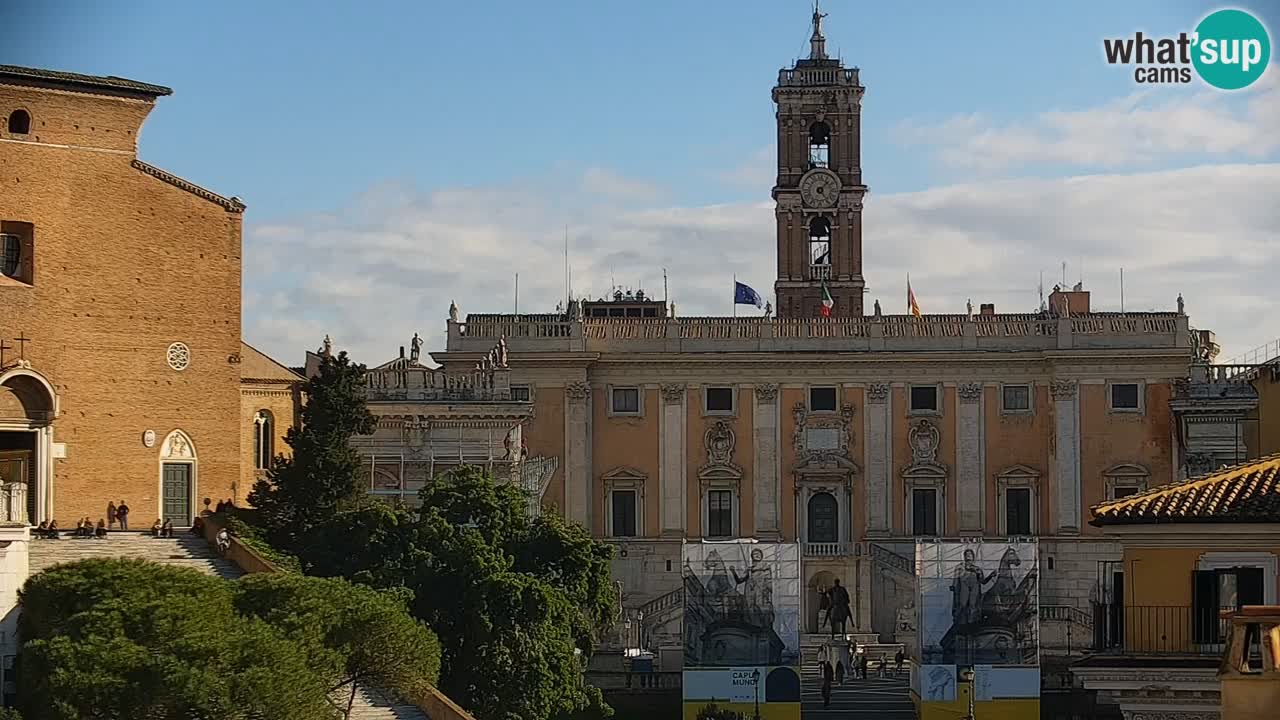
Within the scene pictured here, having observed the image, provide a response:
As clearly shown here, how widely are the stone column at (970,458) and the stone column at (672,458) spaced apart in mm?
7288

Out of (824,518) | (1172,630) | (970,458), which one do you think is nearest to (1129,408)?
(970,458)

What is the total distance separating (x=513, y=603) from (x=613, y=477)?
3294 centimetres

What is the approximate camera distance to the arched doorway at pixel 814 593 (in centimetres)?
7588

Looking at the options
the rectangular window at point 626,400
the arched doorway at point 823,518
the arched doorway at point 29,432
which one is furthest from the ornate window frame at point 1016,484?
the arched doorway at point 29,432

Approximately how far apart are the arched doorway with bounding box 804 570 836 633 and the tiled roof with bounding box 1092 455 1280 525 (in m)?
42.9

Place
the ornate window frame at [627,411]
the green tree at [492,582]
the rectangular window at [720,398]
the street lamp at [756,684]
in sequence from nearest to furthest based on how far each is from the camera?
the green tree at [492,582], the street lamp at [756,684], the ornate window frame at [627,411], the rectangular window at [720,398]

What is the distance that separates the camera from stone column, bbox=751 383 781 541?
79.1 m

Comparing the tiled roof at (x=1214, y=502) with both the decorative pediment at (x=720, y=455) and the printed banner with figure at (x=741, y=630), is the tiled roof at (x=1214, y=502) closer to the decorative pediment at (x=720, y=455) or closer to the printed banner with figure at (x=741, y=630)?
the printed banner with figure at (x=741, y=630)

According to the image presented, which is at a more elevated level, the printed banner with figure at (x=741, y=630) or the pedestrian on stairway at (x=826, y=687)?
the printed banner with figure at (x=741, y=630)

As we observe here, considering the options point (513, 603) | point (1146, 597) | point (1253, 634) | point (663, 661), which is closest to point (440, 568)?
point (513, 603)

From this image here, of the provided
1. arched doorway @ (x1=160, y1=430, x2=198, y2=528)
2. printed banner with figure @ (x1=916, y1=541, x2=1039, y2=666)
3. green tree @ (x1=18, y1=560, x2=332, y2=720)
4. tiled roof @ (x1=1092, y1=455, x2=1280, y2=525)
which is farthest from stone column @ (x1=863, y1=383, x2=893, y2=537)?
tiled roof @ (x1=1092, y1=455, x2=1280, y2=525)

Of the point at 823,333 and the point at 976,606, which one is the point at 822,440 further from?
the point at 976,606

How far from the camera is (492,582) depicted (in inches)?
1827

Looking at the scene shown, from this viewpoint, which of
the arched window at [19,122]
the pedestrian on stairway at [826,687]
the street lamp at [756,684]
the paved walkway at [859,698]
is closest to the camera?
the street lamp at [756,684]
